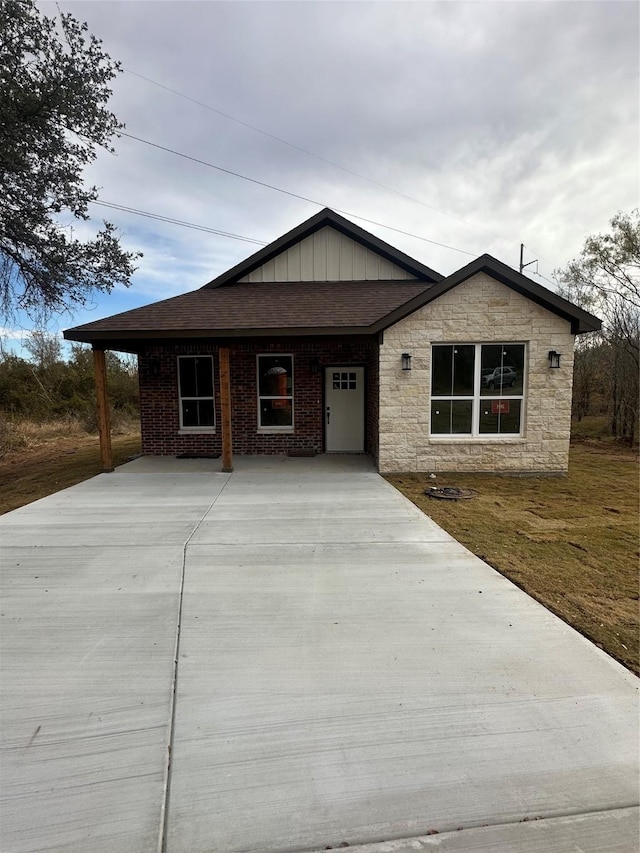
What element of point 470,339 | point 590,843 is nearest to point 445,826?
point 590,843

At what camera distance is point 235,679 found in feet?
9.47

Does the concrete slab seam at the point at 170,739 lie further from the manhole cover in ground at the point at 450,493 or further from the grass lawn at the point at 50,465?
the grass lawn at the point at 50,465

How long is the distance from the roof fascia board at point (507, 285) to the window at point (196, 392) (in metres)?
4.59

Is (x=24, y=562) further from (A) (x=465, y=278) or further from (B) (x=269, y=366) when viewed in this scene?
(A) (x=465, y=278)

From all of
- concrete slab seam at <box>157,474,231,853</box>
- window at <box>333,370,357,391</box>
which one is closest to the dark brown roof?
window at <box>333,370,357,391</box>

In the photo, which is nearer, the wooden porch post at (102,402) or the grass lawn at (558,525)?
the grass lawn at (558,525)

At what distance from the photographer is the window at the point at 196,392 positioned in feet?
37.0

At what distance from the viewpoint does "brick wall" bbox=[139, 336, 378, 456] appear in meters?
11.0

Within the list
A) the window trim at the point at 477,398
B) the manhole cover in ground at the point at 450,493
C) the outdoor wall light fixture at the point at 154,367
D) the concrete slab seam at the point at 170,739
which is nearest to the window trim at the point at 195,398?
the outdoor wall light fixture at the point at 154,367

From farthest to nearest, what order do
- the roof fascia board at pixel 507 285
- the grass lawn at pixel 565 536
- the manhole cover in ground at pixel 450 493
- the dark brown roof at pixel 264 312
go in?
1. the dark brown roof at pixel 264 312
2. the roof fascia board at pixel 507 285
3. the manhole cover in ground at pixel 450 493
4. the grass lawn at pixel 565 536

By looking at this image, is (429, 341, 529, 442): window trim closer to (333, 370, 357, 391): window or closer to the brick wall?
the brick wall

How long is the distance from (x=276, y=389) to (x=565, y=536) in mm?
7229

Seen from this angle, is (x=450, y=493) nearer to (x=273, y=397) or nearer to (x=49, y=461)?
(x=273, y=397)

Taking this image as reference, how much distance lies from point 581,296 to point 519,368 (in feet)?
30.9
